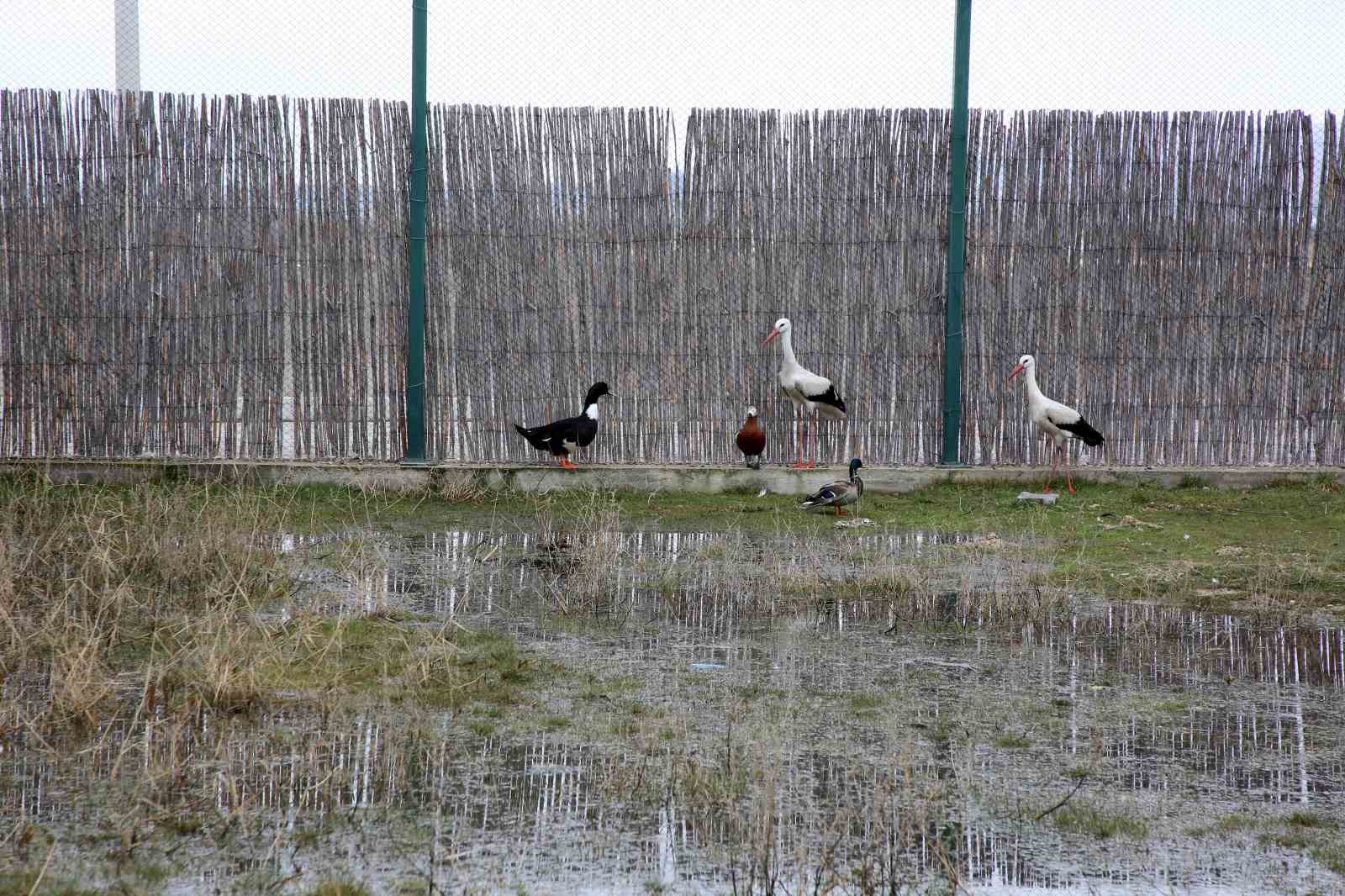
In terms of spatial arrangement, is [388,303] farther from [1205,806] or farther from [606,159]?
[1205,806]

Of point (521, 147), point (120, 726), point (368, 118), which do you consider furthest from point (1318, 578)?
point (368, 118)

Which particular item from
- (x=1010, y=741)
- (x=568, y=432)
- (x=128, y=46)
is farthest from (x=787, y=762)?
(x=128, y=46)

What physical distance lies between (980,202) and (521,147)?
301cm

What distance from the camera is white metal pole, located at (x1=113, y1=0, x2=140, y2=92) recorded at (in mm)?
8438

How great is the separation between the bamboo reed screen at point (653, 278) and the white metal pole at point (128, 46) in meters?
0.19

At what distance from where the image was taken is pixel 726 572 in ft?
19.2

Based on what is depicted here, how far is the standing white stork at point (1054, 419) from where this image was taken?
27.6 ft

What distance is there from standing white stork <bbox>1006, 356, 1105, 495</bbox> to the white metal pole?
5927 mm

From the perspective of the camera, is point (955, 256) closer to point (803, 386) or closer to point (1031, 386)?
point (1031, 386)

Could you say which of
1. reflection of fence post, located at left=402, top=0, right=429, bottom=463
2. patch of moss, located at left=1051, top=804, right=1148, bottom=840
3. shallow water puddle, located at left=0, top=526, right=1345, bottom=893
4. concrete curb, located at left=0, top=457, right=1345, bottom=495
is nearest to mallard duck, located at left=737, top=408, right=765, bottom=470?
concrete curb, located at left=0, top=457, right=1345, bottom=495

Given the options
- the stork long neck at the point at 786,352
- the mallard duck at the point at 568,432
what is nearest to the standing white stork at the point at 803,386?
the stork long neck at the point at 786,352

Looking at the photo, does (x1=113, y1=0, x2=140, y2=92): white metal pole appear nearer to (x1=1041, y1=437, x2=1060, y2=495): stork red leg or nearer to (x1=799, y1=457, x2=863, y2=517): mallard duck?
(x1=799, y1=457, x2=863, y2=517): mallard duck

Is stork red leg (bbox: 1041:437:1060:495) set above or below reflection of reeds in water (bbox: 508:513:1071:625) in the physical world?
above

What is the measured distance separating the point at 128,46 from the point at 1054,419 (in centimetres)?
627
